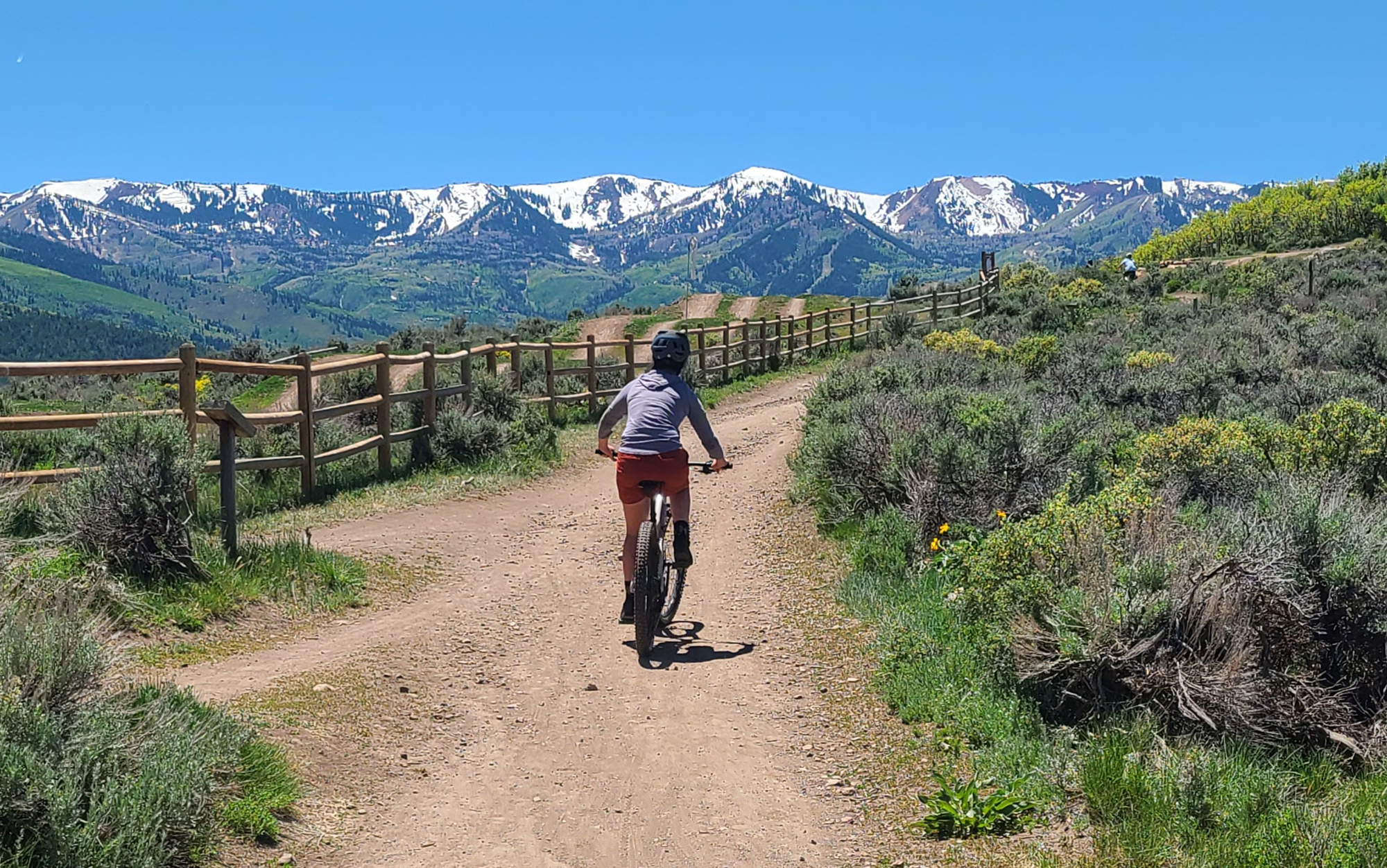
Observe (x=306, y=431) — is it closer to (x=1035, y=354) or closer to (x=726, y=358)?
(x=1035, y=354)

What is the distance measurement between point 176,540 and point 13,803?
4305 mm

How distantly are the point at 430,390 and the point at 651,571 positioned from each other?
868 cm

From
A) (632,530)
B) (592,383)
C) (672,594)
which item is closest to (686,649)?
(672,594)

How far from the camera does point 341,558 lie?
9141mm

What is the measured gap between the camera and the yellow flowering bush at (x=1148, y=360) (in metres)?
15.4

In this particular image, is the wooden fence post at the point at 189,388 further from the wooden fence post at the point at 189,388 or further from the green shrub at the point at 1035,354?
the green shrub at the point at 1035,354

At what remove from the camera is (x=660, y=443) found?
716cm

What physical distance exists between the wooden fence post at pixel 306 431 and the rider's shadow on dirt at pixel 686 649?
5.91 metres

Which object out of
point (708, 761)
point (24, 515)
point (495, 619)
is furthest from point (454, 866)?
point (24, 515)

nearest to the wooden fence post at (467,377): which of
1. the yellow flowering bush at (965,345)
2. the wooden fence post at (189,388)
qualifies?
the wooden fence post at (189,388)

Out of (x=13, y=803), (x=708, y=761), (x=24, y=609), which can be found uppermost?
(x=24, y=609)

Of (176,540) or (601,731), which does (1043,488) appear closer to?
(601,731)

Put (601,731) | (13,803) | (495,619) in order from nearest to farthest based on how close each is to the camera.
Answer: (13,803)
(601,731)
(495,619)

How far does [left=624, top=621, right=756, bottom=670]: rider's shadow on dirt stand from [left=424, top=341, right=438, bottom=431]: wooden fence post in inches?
307
